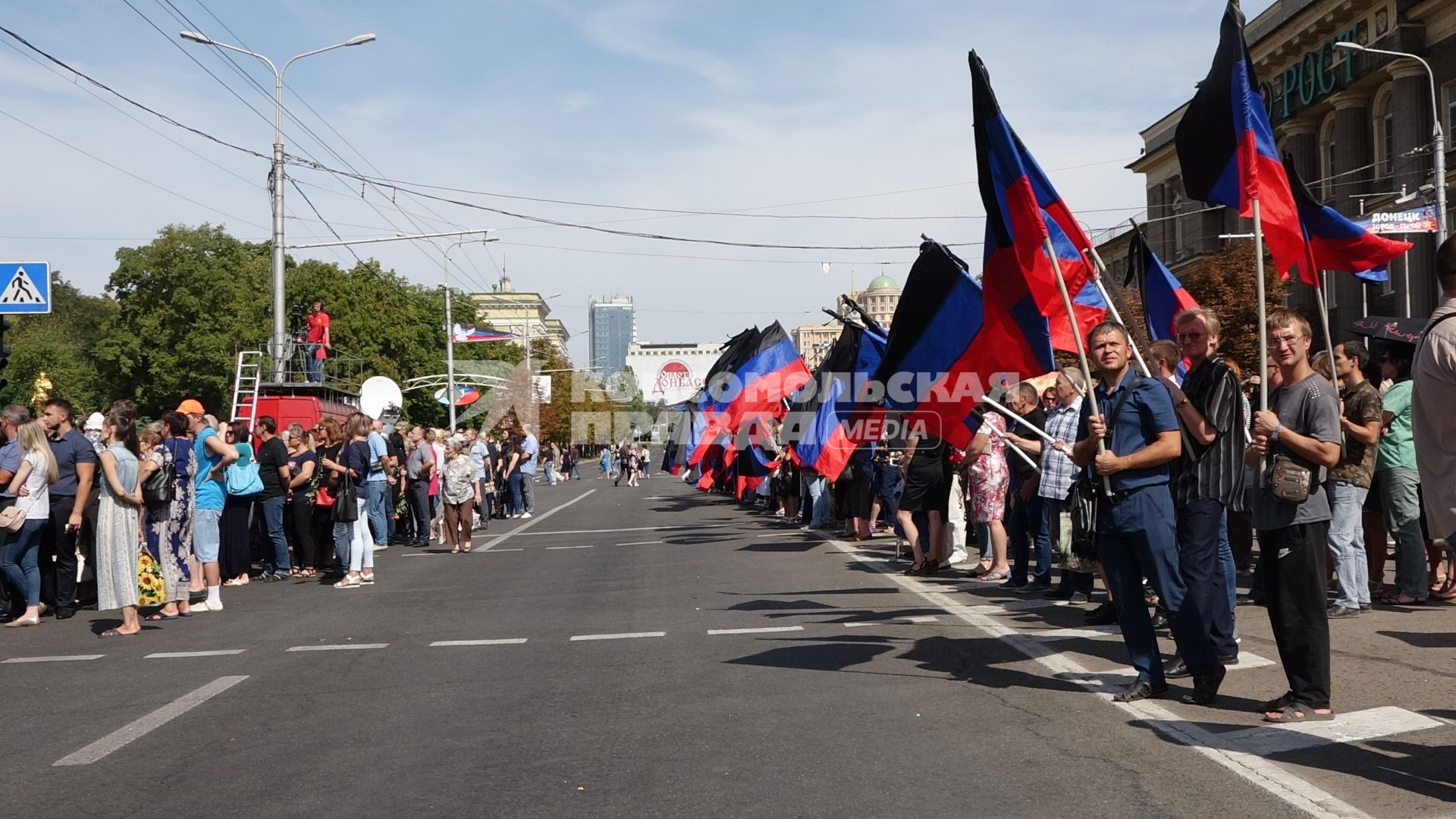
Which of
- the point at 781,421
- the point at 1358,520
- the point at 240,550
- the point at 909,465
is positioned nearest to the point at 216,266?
the point at 781,421

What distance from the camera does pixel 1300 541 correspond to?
240 inches

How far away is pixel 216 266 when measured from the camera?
6688cm

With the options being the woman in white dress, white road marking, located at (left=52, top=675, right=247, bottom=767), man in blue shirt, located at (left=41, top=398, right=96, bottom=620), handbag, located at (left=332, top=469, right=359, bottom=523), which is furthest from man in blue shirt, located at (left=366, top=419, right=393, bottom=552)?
white road marking, located at (left=52, top=675, right=247, bottom=767)

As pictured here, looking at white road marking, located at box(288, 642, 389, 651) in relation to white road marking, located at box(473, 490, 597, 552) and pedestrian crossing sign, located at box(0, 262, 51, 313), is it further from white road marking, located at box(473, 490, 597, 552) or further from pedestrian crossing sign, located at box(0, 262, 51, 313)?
white road marking, located at box(473, 490, 597, 552)

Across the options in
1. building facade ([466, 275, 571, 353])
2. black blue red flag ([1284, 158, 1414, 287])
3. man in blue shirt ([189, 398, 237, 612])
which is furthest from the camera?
building facade ([466, 275, 571, 353])

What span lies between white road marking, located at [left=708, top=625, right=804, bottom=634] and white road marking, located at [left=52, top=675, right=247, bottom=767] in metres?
3.11

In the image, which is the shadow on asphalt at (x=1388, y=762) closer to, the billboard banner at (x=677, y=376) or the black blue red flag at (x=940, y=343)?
the black blue red flag at (x=940, y=343)

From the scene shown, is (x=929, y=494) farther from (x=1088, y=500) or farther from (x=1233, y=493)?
(x=1233, y=493)

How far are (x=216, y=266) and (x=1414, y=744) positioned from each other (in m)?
67.4

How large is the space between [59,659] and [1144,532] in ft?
23.9

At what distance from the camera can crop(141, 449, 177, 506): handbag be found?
11258 mm

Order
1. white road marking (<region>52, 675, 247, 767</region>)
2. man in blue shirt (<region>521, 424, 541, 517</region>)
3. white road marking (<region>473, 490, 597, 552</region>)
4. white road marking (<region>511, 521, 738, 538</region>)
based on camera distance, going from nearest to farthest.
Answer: white road marking (<region>52, 675, 247, 767</region>) → white road marking (<region>473, 490, 597, 552</region>) → white road marking (<region>511, 521, 738, 538</region>) → man in blue shirt (<region>521, 424, 541, 517</region>)

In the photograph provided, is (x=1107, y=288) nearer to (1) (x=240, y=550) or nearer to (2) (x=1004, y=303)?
(2) (x=1004, y=303)

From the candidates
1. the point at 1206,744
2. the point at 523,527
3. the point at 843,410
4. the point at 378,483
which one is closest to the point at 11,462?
the point at 378,483
